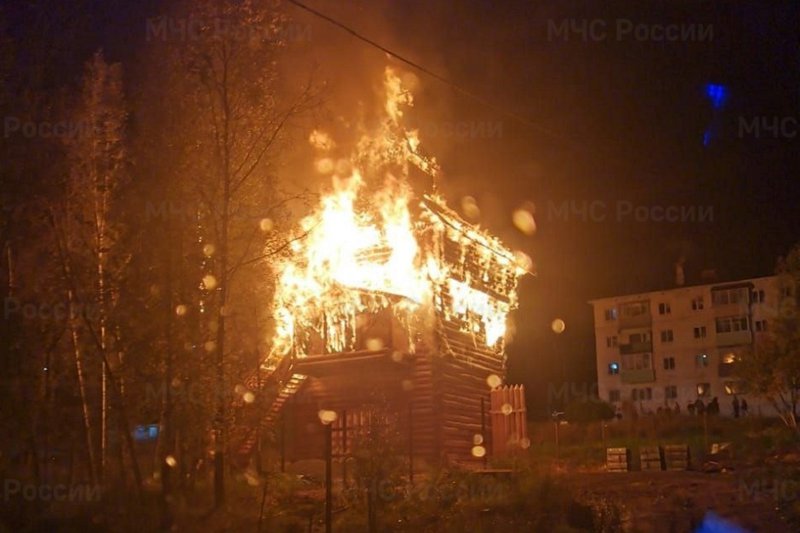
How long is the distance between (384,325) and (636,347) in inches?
1914

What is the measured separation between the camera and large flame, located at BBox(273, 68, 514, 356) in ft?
80.7

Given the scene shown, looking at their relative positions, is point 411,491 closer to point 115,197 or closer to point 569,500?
point 569,500

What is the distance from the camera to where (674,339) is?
67562 millimetres

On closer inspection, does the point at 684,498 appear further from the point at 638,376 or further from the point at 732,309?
the point at 638,376

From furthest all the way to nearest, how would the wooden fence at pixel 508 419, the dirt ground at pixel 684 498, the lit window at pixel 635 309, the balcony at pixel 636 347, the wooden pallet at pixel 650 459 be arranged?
1. the lit window at pixel 635 309
2. the balcony at pixel 636 347
3. the wooden fence at pixel 508 419
4. the wooden pallet at pixel 650 459
5. the dirt ground at pixel 684 498

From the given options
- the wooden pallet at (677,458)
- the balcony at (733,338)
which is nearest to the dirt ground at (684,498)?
the wooden pallet at (677,458)

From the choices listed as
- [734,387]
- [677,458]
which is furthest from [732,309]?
[677,458]

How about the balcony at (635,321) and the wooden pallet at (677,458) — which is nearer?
the wooden pallet at (677,458)

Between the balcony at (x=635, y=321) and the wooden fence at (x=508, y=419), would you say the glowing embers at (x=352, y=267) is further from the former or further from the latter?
the balcony at (x=635, y=321)

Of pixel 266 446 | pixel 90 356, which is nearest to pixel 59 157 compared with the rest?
pixel 90 356

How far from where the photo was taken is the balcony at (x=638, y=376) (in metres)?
67.8

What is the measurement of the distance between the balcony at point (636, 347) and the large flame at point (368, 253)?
151ft

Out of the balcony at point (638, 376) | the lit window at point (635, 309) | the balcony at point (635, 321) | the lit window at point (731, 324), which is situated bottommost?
the balcony at point (638, 376)

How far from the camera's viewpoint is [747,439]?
27578 mm
